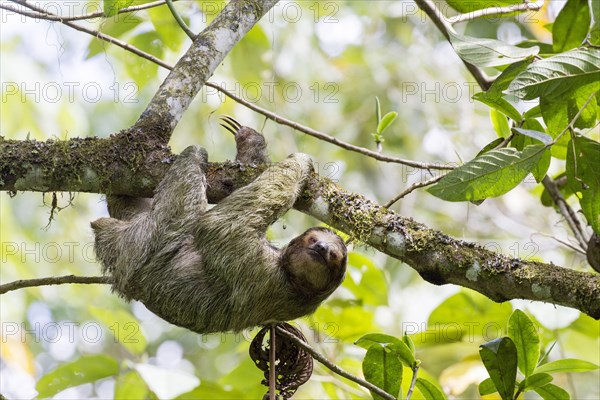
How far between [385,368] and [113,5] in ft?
11.4

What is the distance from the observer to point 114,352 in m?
17.2

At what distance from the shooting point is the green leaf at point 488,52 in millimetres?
4473


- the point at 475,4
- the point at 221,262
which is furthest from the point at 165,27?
the point at 475,4

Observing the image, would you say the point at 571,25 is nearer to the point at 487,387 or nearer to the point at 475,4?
the point at 475,4

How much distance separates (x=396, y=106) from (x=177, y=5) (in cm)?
926

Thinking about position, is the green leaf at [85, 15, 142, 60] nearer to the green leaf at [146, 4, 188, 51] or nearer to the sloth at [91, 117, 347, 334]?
the green leaf at [146, 4, 188, 51]

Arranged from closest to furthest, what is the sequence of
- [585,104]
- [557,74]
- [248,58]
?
[557,74]
[585,104]
[248,58]

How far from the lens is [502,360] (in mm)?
4578

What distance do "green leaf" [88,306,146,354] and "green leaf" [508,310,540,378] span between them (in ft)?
11.6

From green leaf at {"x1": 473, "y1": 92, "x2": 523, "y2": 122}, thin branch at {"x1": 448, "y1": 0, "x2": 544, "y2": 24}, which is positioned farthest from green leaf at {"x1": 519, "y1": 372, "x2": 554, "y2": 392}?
thin branch at {"x1": 448, "y1": 0, "x2": 544, "y2": 24}

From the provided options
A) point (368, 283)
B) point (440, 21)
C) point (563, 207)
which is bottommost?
point (368, 283)

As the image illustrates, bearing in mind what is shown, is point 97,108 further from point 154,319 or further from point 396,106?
point 396,106

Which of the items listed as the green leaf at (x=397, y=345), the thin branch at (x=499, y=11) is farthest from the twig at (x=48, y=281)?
the thin branch at (x=499, y=11)

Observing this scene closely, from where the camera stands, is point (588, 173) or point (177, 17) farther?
point (177, 17)
